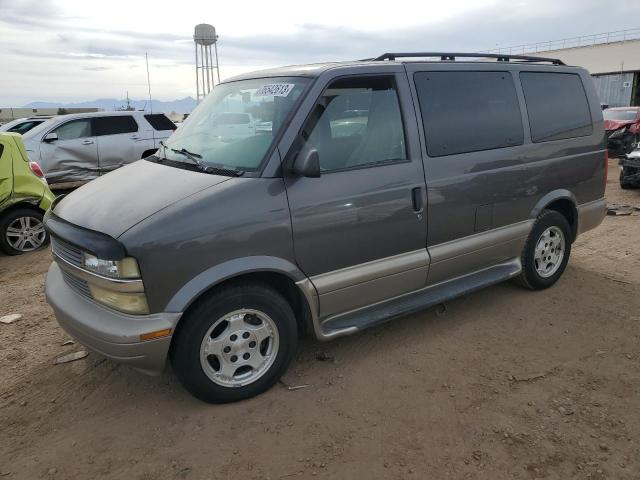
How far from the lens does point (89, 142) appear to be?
10.1m

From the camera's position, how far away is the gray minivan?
274cm

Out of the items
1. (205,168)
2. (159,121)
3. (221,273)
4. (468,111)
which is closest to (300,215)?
(221,273)

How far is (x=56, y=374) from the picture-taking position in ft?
11.5

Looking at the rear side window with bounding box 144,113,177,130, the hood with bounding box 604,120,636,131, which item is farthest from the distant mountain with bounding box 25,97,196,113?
the hood with bounding box 604,120,636,131

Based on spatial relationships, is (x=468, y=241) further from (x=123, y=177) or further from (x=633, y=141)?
(x=633, y=141)

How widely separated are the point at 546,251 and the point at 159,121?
9036 millimetres

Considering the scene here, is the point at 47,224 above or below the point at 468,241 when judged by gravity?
above

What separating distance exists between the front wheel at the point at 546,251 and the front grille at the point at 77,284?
3.63m

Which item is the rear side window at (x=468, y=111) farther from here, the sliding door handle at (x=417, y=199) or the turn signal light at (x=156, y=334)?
the turn signal light at (x=156, y=334)

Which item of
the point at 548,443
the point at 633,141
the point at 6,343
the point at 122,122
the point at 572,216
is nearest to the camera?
the point at 548,443

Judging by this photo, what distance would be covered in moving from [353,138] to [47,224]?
209 centimetres

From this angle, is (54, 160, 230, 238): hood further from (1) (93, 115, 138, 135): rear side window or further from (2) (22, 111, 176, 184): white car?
(1) (93, 115, 138, 135): rear side window

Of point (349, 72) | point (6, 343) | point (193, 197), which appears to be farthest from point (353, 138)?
point (6, 343)

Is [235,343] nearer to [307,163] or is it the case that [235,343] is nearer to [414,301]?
[307,163]
